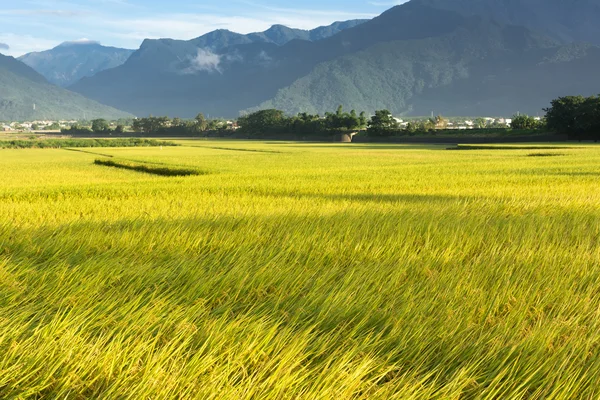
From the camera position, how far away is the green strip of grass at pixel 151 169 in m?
27.6

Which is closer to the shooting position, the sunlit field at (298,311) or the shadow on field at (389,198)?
the sunlit field at (298,311)

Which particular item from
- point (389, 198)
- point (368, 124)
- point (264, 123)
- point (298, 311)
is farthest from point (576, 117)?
point (264, 123)

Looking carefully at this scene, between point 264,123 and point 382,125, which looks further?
point 264,123

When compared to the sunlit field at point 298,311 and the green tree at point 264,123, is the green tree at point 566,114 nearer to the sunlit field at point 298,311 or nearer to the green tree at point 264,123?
the green tree at point 264,123

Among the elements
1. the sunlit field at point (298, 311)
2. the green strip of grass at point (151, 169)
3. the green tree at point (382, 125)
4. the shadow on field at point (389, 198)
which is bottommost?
the green strip of grass at point (151, 169)

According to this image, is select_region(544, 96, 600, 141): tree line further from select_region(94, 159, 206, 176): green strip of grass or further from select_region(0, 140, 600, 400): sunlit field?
select_region(0, 140, 600, 400): sunlit field

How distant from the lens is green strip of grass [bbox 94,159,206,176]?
2759 cm

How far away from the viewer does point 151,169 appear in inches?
1249

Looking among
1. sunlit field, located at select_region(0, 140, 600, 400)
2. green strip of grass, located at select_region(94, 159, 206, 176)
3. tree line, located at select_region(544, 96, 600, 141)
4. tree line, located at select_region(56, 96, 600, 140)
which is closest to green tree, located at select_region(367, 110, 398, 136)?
tree line, located at select_region(56, 96, 600, 140)

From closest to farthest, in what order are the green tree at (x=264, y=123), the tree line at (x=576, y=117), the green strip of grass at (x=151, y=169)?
the green strip of grass at (x=151, y=169) → the tree line at (x=576, y=117) → the green tree at (x=264, y=123)

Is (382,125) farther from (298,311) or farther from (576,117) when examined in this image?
(298,311)

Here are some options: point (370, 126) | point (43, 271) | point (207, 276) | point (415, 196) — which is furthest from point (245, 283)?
point (370, 126)

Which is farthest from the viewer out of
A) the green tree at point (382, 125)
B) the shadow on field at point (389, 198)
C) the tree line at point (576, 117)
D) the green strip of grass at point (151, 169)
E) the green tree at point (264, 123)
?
the green tree at point (264, 123)

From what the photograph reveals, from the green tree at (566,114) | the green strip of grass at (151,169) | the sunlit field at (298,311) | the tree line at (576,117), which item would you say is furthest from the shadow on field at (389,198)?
the green tree at (566,114)
